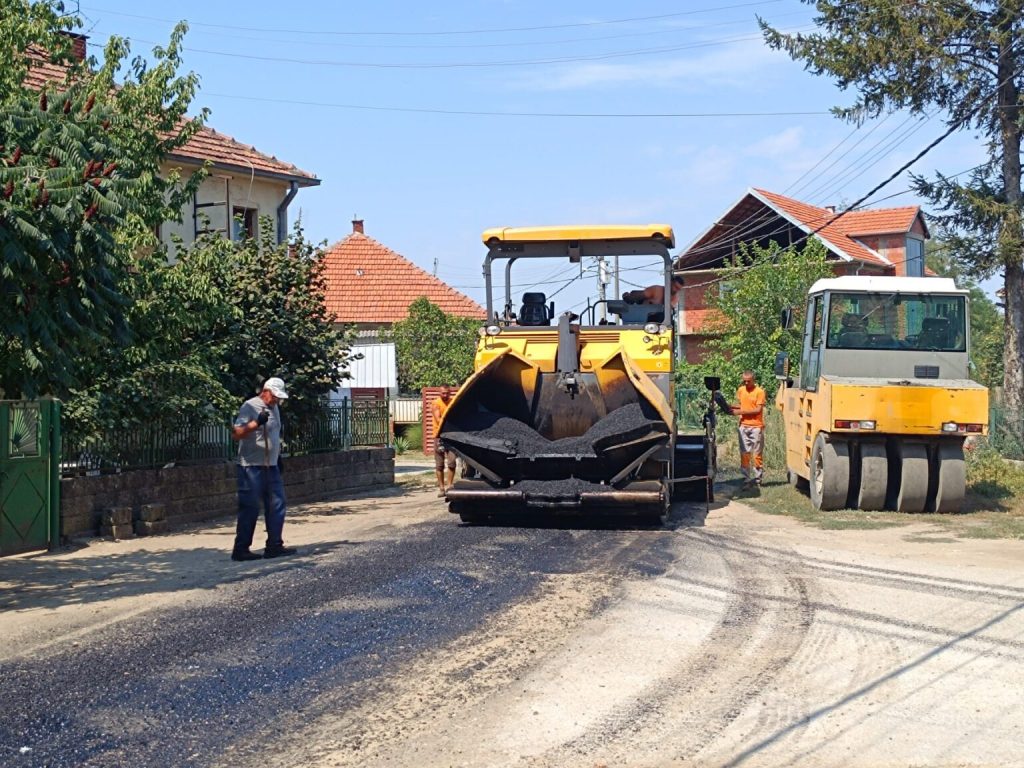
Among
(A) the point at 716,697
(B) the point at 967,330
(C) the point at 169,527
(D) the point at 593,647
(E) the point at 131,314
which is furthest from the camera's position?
(B) the point at 967,330

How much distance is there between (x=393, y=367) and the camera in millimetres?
33562

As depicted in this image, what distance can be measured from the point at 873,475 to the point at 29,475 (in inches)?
358

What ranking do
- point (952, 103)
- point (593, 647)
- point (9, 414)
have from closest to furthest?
point (593, 647)
point (9, 414)
point (952, 103)

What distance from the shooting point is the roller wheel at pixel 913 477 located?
14.4 m

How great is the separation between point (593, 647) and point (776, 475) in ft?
43.1

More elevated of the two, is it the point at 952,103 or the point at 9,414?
the point at 952,103

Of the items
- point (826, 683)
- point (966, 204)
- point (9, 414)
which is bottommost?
point (826, 683)

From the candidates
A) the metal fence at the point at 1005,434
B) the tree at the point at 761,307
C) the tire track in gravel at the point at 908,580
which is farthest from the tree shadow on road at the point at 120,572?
the tree at the point at 761,307

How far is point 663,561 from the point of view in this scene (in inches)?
431

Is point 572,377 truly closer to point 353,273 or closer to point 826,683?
point 826,683

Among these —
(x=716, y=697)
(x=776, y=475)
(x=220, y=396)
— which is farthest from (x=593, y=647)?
(x=776, y=475)

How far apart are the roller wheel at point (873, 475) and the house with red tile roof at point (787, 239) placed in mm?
29240

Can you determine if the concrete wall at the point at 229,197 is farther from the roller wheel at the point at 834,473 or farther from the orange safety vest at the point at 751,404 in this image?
the roller wheel at the point at 834,473

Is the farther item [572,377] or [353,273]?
[353,273]
